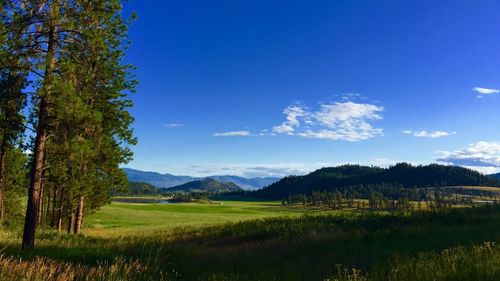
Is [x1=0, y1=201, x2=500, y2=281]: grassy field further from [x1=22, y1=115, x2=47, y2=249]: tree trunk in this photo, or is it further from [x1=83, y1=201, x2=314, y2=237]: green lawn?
[x1=83, y1=201, x2=314, y2=237]: green lawn

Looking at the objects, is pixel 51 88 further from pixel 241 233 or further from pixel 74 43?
pixel 241 233

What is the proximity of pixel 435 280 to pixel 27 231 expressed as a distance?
15.2 m

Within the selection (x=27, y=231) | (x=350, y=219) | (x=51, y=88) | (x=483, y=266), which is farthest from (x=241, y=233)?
(x=483, y=266)

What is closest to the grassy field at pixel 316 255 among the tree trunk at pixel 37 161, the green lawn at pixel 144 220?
the tree trunk at pixel 37 161

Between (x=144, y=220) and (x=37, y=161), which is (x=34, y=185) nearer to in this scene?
(x=37, y=161)

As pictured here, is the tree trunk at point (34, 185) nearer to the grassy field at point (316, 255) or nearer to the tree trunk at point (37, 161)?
the tree trunk at point (37, 161)

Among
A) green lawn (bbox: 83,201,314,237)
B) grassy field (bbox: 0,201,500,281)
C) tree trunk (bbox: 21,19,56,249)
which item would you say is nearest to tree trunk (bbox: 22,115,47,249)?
tree trunk (bbox: 21,19,56,249)

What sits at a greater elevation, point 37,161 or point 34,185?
point 37,161

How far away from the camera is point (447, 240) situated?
1259cm

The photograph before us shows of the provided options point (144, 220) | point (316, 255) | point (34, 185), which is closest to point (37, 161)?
point (34, 185)

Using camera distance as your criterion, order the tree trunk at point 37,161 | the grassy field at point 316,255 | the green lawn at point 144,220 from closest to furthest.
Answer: the grassy field at point 316,255
the tree trunk at point 37,161
the green lawn at point 144,220

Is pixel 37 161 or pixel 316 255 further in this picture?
pixel 37 161

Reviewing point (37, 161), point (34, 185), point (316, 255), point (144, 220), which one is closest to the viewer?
point (316, 255)

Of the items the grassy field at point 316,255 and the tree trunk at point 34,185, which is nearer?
the grassy field at point 316,255
